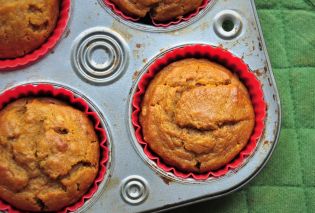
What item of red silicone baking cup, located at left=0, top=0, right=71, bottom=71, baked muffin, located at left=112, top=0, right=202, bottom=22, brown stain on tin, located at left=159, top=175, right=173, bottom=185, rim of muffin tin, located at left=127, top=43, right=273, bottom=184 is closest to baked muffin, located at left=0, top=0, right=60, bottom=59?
red silicone baking cup, located at left=0, top=0, right=71, bottom=71

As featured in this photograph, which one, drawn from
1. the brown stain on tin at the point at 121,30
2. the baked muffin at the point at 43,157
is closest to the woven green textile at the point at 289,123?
the baked muffin at the point at 43,157

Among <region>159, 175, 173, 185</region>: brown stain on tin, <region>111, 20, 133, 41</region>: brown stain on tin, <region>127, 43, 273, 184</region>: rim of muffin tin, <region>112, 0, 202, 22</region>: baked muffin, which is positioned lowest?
<region>159, 175, 173, 185</region>: brown stain on tin

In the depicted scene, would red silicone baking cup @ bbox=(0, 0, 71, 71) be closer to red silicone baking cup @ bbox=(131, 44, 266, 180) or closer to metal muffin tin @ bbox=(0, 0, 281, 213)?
Answer: metal muffin tin @ bbox=(0, 0, 281, 213)

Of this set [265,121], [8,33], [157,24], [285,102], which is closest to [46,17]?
[8,33]

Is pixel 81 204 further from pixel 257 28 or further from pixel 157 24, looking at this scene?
pixel 257 28

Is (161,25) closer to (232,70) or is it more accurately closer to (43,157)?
(232,70)

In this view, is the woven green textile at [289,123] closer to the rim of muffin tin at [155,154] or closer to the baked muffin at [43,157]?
the rim of muffin tin at [155,154]
